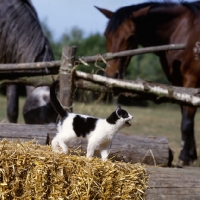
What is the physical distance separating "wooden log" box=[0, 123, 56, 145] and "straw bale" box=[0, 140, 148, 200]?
96 cm

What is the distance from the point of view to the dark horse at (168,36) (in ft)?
23.5

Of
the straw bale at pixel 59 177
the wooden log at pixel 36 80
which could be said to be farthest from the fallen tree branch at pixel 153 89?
the straw bale at pixel 59 177

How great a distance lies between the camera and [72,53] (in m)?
5.53

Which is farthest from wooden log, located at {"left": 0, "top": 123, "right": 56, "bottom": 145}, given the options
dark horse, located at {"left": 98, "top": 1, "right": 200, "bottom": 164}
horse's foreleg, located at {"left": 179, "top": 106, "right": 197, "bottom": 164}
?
horse's foreleg, located at {"left": 179, "top": 106, "right": 197, "bottom": 164}

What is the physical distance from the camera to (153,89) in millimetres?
5531

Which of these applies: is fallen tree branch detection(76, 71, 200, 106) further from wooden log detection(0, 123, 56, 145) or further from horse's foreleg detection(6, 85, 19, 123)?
horse's foreleg detection(6, 85, 19, 123)

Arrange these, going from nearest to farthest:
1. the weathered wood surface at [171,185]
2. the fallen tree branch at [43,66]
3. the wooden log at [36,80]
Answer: the weathered wood surface at [171,185] < the fallen tree branch at [43,66] < the wooden log at [36,80]

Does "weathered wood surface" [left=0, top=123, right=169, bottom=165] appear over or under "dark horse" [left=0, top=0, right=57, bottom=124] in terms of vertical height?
under

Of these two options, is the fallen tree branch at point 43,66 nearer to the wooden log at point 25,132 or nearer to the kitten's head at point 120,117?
the wooden log at point 25,132

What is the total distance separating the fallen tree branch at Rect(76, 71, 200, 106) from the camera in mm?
5504

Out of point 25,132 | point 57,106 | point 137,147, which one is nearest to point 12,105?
point 25,132

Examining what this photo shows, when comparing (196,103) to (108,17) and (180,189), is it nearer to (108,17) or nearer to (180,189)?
(180,189)

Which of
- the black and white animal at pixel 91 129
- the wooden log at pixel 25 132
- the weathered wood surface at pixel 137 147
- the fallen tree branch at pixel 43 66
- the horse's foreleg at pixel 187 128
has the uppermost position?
the fallen tree branch at pixel 43 66

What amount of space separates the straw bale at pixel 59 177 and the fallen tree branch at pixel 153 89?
1.81m
